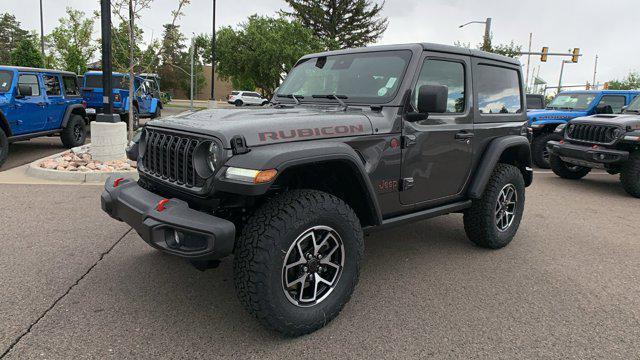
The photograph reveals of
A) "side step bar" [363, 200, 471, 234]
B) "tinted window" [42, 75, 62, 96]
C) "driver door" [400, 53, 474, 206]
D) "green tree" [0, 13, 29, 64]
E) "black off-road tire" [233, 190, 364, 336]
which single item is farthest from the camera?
"green tree" [0, 13, 29, 64]

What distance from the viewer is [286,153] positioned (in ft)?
8.34

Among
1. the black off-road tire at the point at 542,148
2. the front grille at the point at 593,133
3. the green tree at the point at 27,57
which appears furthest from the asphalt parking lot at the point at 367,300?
the green tree at the point at 27,57

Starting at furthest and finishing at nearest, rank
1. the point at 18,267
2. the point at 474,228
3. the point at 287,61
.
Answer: the point at 287,61 → the point at 474,228 → the point at 18,267

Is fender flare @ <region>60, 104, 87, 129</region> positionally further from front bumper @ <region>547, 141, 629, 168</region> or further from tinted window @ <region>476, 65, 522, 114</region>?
front bumper @ <region>547, 141, 629, 168</region>

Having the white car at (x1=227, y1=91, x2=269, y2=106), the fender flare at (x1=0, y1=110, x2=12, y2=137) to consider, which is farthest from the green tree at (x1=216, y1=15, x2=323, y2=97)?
the fender flare at (x1=0, y1=110, x2=12, y2=137)

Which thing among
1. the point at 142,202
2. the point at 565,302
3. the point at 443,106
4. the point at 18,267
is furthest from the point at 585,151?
the point at 18,267

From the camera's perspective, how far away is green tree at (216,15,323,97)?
92.5ft

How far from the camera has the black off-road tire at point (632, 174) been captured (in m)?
7.33

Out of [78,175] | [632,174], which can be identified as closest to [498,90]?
[632,174]

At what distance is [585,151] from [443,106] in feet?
A: 19.4

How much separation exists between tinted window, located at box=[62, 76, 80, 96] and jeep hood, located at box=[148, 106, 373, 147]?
8.65m

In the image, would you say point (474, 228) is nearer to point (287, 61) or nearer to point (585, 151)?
point (585, 151)

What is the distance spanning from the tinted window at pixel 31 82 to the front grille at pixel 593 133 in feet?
35.2

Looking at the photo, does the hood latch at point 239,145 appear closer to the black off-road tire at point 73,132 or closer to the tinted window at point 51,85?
the tinted window at point 51,85
